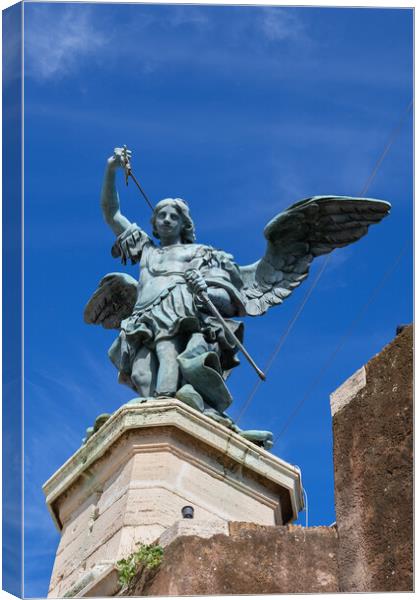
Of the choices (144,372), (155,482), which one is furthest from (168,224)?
(155,482)

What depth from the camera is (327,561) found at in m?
6.83

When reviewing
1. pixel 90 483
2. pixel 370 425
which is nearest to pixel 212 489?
pixel 90 483

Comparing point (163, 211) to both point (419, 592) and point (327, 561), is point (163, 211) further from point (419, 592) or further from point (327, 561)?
point (419, 592)

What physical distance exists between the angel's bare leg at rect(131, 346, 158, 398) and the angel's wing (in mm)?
915

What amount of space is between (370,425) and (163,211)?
4.42 m

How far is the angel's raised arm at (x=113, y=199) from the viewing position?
1101 centimetres

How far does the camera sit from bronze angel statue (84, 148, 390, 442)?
31.7 feet

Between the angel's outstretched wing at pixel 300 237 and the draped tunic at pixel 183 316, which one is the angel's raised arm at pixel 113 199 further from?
the angel's outstretched wing at pixel 300 237

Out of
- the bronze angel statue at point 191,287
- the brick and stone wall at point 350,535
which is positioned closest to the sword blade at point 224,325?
the bronze angel statue at point 191,287

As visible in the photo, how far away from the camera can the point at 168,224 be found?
35.0 ft

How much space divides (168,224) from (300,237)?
1080 mm

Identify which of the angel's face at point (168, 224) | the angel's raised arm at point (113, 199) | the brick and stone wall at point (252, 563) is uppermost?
the angel's raised arm at point (113, 199)

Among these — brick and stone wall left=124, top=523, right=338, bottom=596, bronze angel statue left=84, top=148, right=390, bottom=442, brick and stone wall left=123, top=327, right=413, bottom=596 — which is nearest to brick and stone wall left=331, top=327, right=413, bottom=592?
brick and stone wall left=123, top=327, right=413, bottom=596

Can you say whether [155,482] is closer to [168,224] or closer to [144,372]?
[144,372]
